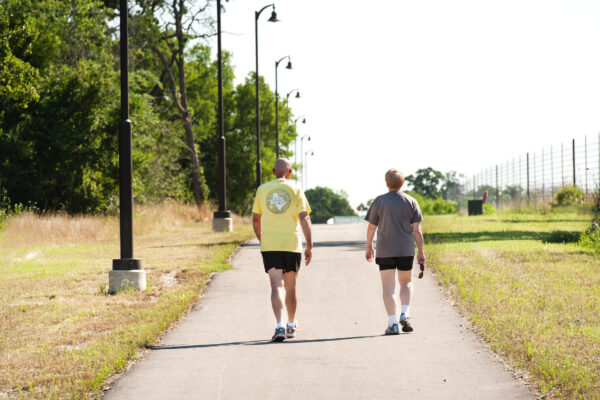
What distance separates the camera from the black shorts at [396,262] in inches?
336

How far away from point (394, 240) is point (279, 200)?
1.41m

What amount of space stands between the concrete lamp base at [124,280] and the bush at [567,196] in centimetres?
2402

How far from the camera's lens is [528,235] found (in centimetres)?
2125

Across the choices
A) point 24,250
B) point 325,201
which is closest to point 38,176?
point 24,250

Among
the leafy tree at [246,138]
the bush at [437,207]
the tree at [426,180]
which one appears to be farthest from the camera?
the tree at [426,180]

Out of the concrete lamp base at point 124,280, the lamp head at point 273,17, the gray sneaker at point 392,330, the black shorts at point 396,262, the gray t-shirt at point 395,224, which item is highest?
the lamp head at point 273,17

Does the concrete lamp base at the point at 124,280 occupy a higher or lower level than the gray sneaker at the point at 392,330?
higher

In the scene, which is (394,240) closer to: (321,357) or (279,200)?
(279,200)

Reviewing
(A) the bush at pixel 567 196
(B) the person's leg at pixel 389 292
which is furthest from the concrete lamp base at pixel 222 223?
(B) the person's leg at pixel 389 292

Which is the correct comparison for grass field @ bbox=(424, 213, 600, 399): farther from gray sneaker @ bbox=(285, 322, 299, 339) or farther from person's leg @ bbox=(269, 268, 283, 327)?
person's leg @ bbox=(269, 268, 283, 327)

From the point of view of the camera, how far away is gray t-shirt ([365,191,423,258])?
27.9 feet

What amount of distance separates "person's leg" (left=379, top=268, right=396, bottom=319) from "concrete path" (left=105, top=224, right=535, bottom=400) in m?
0.30

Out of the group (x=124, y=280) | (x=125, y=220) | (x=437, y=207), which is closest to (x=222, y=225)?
(x=125, y=220)

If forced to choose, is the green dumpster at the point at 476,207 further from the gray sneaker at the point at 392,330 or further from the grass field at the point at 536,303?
the gray sneaker at the point at 392,330
